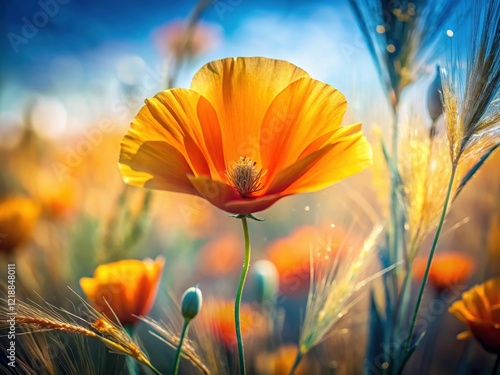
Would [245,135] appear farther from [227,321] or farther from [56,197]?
[56,197]

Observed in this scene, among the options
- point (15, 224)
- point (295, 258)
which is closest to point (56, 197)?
point (15, 224)

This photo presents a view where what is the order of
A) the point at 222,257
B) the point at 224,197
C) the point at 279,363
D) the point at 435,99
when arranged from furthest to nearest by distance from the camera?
the point at 222,257, the point at 279,363, the point at 435,99, the point at 224,197

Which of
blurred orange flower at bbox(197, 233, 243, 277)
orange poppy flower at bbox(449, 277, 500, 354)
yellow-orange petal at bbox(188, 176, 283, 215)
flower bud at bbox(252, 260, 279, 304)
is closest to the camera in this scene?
yellow-orange petal at bbox(188, 176, 283, 215)

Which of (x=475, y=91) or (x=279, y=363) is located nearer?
(x=475, y=91)

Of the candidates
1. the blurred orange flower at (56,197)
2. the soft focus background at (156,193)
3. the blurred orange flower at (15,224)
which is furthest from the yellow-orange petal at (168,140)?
the blurred orange flower at (56,197)

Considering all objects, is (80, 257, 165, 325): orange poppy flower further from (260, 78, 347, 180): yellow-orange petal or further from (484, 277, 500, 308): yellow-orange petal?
(484, 277, 500, 308): yellow-orange petal

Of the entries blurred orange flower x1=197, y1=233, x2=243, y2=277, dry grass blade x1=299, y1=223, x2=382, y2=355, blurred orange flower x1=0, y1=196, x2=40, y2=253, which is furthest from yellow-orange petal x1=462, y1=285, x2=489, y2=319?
blurred orange flower x1=0, y1=196, x2=40, y2=253
